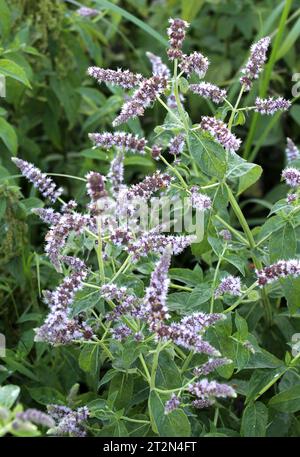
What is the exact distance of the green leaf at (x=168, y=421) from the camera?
1556mm

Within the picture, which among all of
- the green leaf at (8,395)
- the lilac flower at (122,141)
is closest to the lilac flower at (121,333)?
the green leaf at (8,395)

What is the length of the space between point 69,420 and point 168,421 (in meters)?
0.21

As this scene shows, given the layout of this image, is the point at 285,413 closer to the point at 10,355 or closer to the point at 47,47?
the point at 10,355

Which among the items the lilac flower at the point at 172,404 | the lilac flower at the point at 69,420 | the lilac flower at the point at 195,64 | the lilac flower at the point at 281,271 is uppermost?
the lilac flower at the point at 195,64

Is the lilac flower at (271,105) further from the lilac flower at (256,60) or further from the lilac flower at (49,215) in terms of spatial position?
the lilac flower at (49,215)

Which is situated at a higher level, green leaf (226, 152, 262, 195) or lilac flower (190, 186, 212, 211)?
green leaf (226, 152, 262, 195)

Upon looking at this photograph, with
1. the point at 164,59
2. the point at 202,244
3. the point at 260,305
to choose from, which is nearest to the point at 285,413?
the point at 260,305

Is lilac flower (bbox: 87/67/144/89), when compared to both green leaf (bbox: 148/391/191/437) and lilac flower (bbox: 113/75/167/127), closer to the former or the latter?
lilac flower (bbox: 113/75/167/127)

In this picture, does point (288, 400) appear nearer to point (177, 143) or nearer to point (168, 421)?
point (168, 421)

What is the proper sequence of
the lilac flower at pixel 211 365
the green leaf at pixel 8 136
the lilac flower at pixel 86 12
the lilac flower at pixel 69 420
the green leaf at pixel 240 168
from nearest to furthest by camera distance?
the lilac flower at pixel 211 365 < the lilac flower at pixel 69 420 < the green leaf at pixel 240 168 < the green leaf at pixel 8 136 < the lilac flower at pixel 86 12

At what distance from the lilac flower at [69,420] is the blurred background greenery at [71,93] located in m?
0.30

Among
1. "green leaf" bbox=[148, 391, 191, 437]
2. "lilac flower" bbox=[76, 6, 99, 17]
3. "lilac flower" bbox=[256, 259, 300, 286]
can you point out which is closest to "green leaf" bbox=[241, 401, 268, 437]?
"green leaf" bbox=[148, 391, 191, 437]

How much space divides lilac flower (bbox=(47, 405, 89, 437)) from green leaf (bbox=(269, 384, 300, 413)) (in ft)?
1.32

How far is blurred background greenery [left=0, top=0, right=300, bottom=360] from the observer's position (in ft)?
7.12
